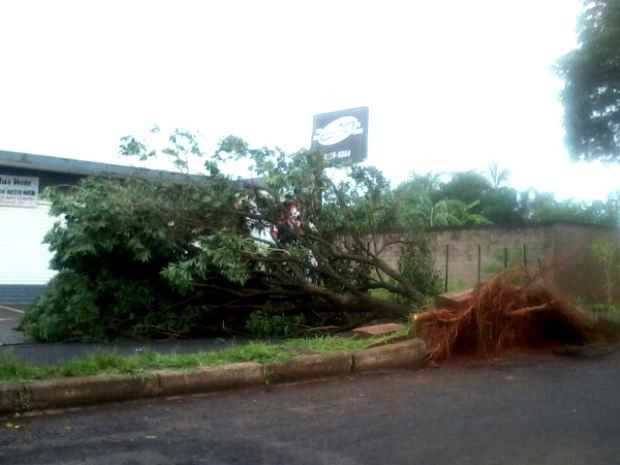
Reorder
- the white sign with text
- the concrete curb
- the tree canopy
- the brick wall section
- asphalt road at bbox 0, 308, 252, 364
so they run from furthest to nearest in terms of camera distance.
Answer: the white sign with text, the tree canopy, the brick wall section, asphalt road at bbox 0, 308, 252, 364, the concrete curb

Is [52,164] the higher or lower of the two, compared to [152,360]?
higher

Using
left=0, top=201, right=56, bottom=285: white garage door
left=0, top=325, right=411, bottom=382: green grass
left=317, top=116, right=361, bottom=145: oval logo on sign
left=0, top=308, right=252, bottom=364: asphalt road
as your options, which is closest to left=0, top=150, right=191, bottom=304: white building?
left=0, top=201, right=56, bottom=285: white garage door

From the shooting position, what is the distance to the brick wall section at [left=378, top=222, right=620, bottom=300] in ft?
42.7

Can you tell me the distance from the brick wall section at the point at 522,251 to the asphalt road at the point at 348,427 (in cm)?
507

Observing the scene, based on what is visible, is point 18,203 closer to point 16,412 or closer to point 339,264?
point 339,264

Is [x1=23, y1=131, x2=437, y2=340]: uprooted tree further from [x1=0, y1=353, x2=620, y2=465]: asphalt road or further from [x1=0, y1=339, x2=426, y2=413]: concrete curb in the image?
[x1=0, y1=353, x2=620, y2=465]: asphalt road

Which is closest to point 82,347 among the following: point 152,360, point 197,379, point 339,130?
point 152,360

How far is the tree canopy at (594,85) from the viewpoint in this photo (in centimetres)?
1383

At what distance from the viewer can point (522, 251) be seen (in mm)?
13922

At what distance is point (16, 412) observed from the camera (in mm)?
5418

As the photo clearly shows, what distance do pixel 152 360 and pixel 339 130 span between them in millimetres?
16327

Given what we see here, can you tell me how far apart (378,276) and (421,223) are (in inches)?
46.3

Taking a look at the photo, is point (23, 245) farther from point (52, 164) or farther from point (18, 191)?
point (52, 164)

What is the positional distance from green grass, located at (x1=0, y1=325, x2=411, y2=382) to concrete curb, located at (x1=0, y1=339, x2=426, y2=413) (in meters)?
0.16
